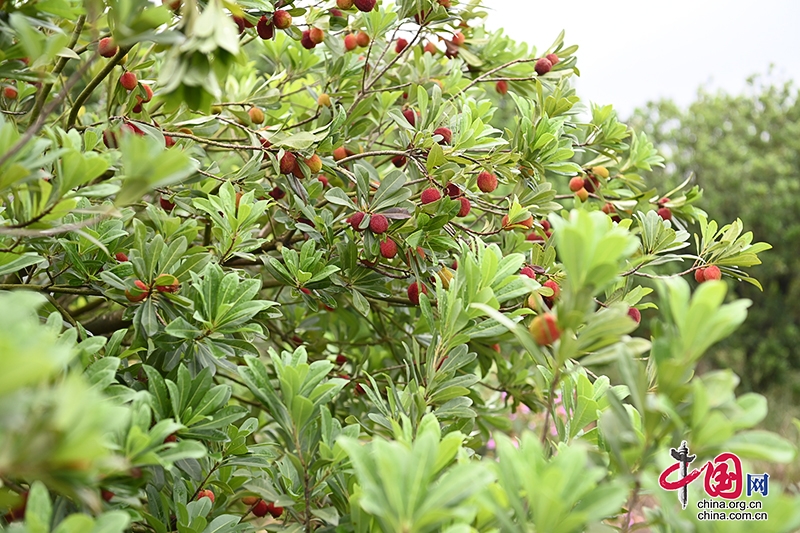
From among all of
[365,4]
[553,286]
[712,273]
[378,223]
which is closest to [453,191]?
[378,223]

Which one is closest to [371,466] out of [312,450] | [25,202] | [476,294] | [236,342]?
[312,450]

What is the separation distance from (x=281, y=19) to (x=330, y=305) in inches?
25.8

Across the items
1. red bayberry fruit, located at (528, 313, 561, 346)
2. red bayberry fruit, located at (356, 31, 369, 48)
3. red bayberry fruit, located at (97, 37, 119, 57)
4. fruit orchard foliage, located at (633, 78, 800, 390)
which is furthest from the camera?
fruit orchard foliage, located at (633, 78, 800, 390)

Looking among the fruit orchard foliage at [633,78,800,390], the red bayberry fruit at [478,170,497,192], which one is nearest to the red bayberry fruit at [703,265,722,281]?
the red bayberry fruit at [478,170,497,192]

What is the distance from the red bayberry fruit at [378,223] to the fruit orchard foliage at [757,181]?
832 cm

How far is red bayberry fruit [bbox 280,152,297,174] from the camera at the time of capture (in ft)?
4.78

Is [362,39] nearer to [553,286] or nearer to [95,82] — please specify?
[95,82]

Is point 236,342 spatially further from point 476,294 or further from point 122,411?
point 122,411

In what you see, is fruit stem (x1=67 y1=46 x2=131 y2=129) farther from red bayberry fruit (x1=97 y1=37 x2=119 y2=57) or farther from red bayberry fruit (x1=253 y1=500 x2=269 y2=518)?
red bayberry fruit (x1=253 y1=500 x2=269 y2=518)

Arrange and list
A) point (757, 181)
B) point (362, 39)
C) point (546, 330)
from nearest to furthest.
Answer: point (546, 330) → point (362, 39) → point (757, 181)

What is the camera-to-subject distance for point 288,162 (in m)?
1.46

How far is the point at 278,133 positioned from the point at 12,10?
0.59 meters

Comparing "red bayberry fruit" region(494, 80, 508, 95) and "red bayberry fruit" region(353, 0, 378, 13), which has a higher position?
"red bayberry fruit" region(494, 80, 508, 95)

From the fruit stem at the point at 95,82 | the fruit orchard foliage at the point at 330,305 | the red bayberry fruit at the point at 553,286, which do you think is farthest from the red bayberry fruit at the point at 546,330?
the fruit stem at the point at 95,82
